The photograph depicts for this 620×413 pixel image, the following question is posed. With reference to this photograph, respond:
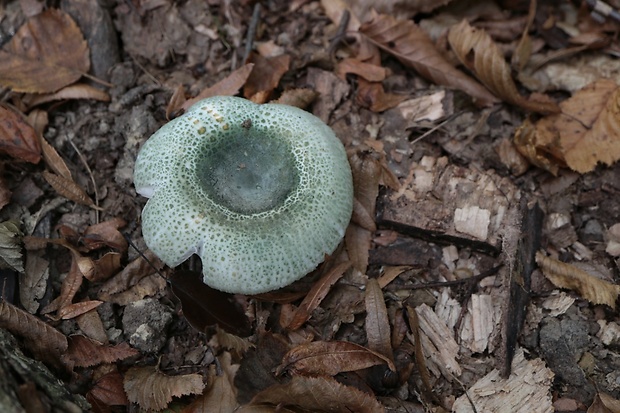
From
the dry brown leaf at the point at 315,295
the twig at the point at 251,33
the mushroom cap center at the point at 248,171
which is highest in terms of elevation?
the twig at the point at 251,33

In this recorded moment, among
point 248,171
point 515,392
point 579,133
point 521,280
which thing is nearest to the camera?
point 515,392

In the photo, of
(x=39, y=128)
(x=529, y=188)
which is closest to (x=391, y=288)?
(x=529, y=188)

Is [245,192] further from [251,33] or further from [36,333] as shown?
[251,33]

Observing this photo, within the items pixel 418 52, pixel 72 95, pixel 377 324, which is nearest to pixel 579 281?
pixel 377 324

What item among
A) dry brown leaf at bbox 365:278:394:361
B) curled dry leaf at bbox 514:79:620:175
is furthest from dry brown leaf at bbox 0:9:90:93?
curled dry leaf at bbox 514:79:620:175

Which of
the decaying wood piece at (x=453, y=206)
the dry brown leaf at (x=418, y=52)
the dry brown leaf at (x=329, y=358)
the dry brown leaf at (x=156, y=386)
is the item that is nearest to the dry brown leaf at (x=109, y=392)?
the dry brown leaf at (x=156, y=386)

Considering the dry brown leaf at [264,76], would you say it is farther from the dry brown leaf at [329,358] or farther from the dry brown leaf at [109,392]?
the dry brown leaf at [109,392]

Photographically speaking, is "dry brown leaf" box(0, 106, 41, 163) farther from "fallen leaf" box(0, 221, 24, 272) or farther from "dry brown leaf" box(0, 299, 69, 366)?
"dry brown leaf" box(0, 299, 69, 366)
